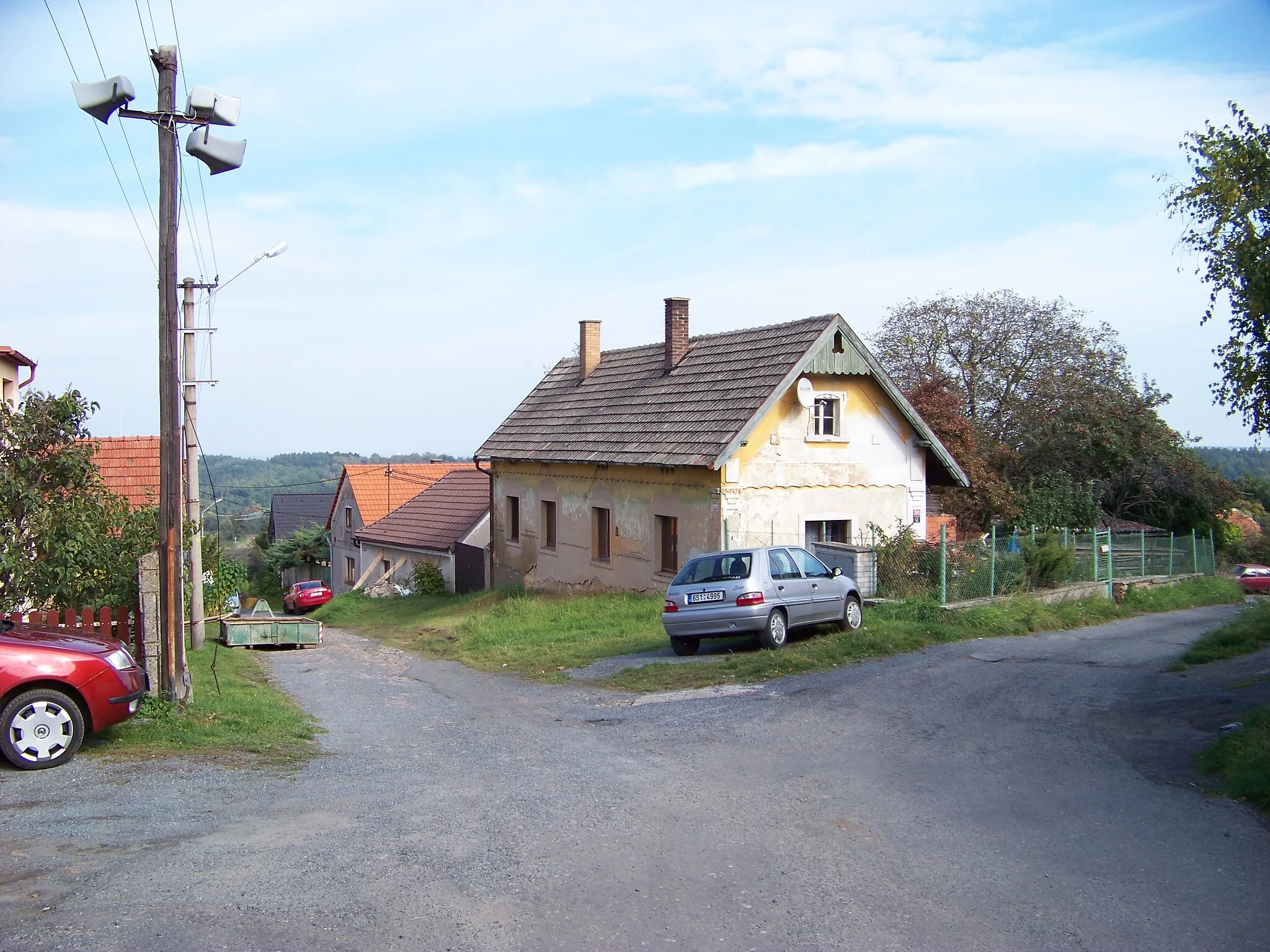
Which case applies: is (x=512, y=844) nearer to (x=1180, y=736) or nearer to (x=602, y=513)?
(x=1180, y=736)

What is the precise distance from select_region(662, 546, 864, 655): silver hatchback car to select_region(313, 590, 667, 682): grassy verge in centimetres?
184

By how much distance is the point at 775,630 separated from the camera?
15719mm

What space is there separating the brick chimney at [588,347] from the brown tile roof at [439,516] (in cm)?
662

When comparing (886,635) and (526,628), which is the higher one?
(886,635)

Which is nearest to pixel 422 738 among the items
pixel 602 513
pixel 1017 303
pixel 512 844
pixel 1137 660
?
pixel 512 844

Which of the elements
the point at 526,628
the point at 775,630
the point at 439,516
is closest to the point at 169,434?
the point at 775,630

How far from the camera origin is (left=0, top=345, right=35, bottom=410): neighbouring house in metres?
19.4

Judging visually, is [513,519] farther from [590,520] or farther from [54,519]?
[54,519]

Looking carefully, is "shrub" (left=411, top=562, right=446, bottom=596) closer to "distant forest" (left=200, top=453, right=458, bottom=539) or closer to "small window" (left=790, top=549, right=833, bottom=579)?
"distant forest" (left=200, top=453, right=458, bottom=539)

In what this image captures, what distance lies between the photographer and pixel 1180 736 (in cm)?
997

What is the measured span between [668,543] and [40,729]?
15.2 meters

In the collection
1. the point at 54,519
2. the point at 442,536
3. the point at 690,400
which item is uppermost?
the point at 690,400

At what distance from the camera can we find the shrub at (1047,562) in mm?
21703

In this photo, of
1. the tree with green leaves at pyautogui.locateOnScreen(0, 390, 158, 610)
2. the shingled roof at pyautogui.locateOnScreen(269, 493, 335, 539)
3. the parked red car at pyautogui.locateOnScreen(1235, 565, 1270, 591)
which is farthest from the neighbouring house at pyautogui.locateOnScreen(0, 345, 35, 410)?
the shingled roof at pyautogui.locateOnScreen(269, 493, 335, 539)
